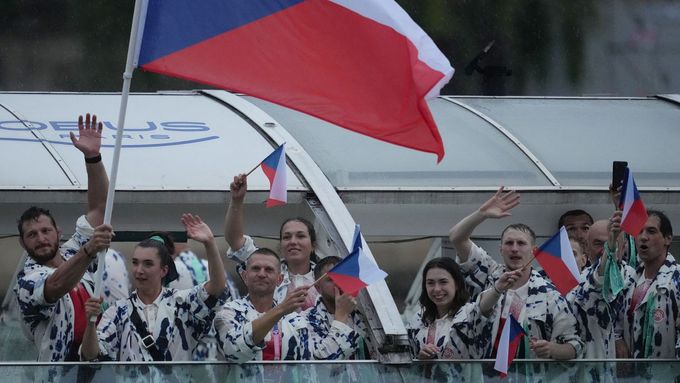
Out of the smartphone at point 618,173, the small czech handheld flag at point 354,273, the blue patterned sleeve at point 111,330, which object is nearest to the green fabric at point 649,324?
the smartphone at point 618,173

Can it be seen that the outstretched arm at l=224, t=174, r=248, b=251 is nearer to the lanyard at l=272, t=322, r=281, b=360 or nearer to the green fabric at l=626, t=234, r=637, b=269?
the lanyard at l=272, t=322, r=281, b=360

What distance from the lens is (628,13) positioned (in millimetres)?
18234

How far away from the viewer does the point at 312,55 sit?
768 centimetres

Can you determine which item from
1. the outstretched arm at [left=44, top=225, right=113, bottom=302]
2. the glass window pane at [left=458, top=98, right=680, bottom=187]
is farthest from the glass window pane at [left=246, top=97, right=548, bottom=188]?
the outstretched arm at [left=44, top=225, right=113, bottom=302]

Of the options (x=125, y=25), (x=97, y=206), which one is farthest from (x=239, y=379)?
(x=125, y=25)

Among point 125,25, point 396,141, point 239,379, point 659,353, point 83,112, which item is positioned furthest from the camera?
point 125,25

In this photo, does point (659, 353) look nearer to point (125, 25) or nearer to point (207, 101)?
point (207, 101)

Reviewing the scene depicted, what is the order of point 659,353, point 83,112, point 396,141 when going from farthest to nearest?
1. point 83,112
2. point 659,353
3. point 396,141

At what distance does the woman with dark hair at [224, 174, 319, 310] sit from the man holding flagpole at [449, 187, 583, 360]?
2.56 feet

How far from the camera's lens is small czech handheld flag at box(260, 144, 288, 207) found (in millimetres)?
8992

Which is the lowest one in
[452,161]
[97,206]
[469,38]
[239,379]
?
[239,379]

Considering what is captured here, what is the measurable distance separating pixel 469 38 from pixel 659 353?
9.76 meters

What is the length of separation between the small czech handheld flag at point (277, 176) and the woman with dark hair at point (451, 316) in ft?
2.72

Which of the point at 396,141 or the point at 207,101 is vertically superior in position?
the point at 207,101
